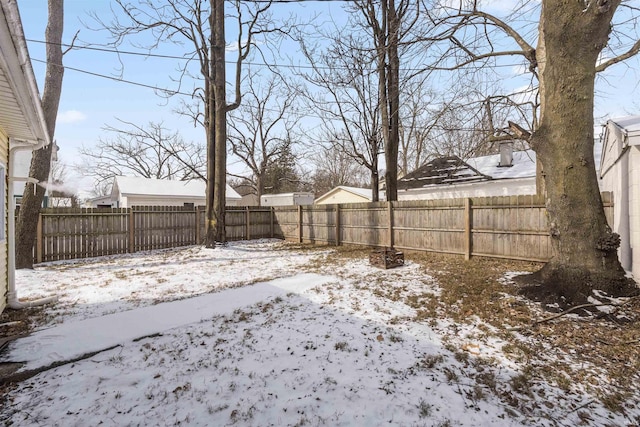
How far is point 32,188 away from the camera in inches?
290

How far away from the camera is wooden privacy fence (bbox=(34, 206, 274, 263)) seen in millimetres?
9000

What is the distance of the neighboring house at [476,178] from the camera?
12.5 meters

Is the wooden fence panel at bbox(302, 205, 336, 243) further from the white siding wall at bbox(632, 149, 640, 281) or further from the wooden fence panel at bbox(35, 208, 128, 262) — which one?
the white siding wall at bbox(632, 149, 640, 281)

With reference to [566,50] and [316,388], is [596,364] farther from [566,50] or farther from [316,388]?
[566,50]

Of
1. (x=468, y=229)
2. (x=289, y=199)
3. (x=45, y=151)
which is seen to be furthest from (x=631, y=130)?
(x=289, y=199)

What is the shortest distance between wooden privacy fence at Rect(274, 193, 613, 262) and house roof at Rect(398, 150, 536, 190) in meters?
5.18

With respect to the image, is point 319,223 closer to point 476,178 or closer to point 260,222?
point 260,222

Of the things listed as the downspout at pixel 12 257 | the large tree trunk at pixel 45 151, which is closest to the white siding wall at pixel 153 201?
the large tree trunk at pixel 45 151

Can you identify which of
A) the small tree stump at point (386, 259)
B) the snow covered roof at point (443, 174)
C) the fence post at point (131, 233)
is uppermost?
the snow covered roof at point (443, 174)

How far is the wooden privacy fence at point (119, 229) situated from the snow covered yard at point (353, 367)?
4.44m

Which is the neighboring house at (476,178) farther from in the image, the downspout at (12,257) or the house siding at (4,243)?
the house siding at (4,243)

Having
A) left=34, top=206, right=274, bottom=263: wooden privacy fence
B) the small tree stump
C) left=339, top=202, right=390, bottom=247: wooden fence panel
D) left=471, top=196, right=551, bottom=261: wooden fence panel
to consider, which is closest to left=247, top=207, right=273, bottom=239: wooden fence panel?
left=34, top=206, right=274, bottom=263: wooden privacy fence

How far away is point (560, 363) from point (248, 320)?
3443mm

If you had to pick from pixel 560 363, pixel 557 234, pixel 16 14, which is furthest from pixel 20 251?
pixel 557 234
